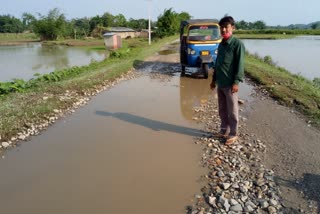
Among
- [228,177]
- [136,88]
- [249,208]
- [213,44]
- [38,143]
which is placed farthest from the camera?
[213,44]

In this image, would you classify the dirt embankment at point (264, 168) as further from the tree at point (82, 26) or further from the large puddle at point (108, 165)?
the tree at point (82, 26)

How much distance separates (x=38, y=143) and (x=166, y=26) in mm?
46704

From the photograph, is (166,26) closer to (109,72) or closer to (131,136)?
(109,72)

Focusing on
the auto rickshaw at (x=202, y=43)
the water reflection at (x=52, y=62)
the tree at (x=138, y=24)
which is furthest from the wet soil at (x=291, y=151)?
the tree at (x=138, y=24)

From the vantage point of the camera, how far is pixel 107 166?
A: 503 cm

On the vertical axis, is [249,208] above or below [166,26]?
below

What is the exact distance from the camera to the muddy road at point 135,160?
4.04 m

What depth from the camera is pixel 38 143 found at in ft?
20.1

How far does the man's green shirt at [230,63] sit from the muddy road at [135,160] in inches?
52.6

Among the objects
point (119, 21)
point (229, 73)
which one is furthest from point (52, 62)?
point (119, 21)

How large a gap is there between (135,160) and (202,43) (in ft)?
26.3

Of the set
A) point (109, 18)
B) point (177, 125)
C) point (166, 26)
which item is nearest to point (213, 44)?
point (177, 125)

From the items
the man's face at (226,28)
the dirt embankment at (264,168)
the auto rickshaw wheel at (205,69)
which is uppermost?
the man's face at (226,28)

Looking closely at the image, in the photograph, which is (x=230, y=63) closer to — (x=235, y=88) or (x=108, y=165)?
(x=235, y=88)
